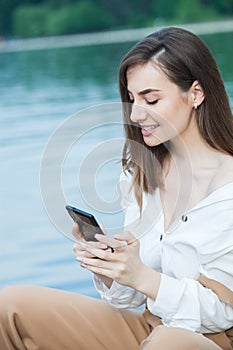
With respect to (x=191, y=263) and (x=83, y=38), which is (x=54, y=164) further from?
(x=83, y=38)

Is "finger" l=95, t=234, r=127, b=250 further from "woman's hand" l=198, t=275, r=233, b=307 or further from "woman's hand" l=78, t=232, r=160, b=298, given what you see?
"woman's hand" l=198, t=275, r=233, b=307

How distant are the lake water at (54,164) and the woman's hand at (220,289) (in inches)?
13.2

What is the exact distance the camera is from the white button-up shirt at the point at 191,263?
2252 mm

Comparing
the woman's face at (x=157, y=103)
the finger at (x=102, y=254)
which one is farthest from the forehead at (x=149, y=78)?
the finger at (x=102, y=254)

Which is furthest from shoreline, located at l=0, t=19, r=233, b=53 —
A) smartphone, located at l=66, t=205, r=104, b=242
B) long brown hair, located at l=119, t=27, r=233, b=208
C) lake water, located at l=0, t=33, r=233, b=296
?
smartphone, located at l=66, t=205, r=104, b=242

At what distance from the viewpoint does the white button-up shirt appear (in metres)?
2.25

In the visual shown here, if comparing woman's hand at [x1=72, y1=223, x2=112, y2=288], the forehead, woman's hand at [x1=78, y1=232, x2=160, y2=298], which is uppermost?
the forehead

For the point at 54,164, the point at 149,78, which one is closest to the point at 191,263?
the point at 149,78

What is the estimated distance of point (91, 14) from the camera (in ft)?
118

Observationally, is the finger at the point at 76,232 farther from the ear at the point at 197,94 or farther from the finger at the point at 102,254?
the ear at the point at 197,94

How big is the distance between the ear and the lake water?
0.22 metres

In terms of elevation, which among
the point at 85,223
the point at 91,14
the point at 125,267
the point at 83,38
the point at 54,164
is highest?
the point at 91,14

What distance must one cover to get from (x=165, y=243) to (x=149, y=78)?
14.5 inches

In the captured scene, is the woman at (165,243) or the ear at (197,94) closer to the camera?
the woman at (165,243)
